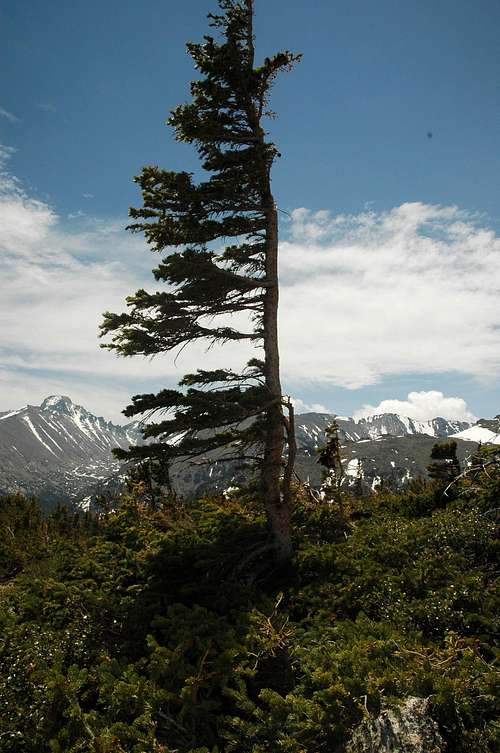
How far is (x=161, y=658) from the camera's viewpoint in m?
6.56

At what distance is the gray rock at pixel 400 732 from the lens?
4742 mm

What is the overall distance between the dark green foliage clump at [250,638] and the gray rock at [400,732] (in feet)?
0.53

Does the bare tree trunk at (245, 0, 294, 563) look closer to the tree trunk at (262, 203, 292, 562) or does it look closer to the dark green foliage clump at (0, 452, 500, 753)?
the tree trunk at (262, 203, 292, 562)

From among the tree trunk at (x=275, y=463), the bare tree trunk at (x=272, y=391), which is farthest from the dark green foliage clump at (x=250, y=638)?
the bare tree trunk at (x=272, y=391)

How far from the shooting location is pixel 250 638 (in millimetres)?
7312

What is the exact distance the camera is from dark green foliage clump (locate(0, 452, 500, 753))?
5.36 m

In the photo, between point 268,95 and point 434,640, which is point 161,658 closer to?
point 434,640

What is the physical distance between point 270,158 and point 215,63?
293 centimetres

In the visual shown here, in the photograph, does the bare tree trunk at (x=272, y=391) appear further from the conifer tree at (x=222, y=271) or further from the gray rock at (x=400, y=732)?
the gray rock at (x=400, y=732)

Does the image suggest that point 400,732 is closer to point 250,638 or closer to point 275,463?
point 250,638

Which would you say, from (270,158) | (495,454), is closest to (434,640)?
(495,454)

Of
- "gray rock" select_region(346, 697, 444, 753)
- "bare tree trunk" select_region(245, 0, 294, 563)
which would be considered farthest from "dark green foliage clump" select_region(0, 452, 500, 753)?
"bare tree trunk" select_region(245, 0, 294, 563)

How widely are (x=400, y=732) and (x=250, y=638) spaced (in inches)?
121

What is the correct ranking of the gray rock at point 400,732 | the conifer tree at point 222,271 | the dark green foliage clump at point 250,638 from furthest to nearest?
the conifer tree at point 222,271, the dark green foliage clump at point 250,638, the gray rock at point 400,732
